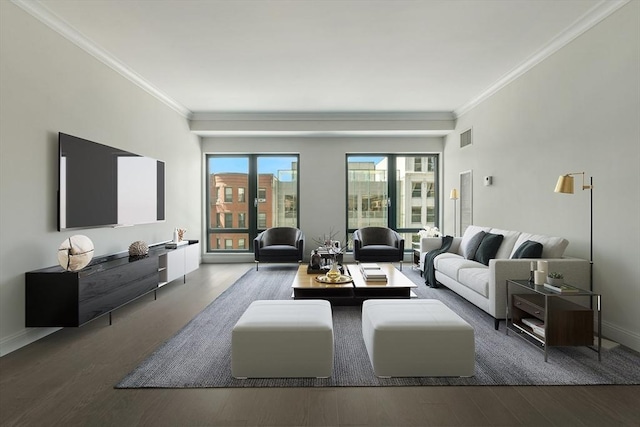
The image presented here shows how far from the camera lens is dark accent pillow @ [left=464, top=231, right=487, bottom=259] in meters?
4.77

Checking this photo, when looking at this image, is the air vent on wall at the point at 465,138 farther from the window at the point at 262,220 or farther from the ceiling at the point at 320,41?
the window at the point at 262,220

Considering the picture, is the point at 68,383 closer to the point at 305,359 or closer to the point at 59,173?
the point at 305,359

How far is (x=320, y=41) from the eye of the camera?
151 inches

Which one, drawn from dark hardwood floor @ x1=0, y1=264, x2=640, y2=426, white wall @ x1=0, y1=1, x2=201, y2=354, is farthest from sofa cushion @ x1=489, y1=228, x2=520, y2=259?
white wall @ x1=0, y1=1, x2=201, y2=354

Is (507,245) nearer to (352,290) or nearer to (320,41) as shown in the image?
(352,290)

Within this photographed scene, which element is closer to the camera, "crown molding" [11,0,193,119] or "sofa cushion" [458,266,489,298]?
"crown molding" [11,0,193,119]

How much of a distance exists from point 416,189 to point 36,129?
677 cm

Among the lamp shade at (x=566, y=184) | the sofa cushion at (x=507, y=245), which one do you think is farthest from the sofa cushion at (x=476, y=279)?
the lamp shade at (x=566, y=184)

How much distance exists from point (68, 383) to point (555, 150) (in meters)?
5.16

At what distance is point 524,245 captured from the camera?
3734 mm

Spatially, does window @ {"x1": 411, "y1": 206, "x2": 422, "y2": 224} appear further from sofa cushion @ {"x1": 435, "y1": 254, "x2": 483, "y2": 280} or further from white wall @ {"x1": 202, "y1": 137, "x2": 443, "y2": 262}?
sofa cushion @ {"x1": 435, "y1": 254, "x2": 483, "y2": 280}

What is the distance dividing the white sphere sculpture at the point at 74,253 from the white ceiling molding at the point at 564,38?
17.7 feet


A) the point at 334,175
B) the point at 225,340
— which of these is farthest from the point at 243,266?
the point at 225,340

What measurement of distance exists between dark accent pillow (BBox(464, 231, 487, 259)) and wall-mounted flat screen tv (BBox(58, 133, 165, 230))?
4.77 metres
